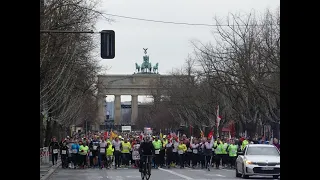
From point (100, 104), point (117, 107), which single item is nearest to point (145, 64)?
point (117, 107)

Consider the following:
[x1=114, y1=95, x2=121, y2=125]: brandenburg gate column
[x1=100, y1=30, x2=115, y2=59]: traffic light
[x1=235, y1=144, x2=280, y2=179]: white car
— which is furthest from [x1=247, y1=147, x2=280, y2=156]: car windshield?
[x1=114, y1=95, x2=121, y2=125]: brandenburg gate column

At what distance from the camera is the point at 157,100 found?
355ft

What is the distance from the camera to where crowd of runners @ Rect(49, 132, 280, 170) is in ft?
146

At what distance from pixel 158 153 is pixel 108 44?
20.2 metres

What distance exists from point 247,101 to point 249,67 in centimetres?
879

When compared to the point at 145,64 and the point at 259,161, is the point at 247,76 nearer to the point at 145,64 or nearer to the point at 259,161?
the point at 259,161

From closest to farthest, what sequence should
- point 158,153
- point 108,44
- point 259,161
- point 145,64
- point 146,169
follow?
1. point 108,44
2. point 259,161
3. point 146,169
4. point 158,153
5. point 145,64

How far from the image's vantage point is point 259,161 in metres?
29.7

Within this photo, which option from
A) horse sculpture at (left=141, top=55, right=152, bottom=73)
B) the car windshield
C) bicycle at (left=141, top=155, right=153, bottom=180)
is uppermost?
horse sculpture at (left=141, top=55, right=152, bottom=73)

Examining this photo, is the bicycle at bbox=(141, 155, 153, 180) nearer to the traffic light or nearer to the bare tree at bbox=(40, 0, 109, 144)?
the bare tree at bbox=(40, 0, 109, 144)

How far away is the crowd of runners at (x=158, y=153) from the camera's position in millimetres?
44562

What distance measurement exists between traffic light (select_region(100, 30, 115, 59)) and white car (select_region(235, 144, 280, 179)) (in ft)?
28.8
